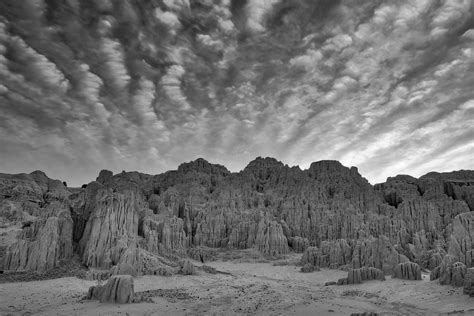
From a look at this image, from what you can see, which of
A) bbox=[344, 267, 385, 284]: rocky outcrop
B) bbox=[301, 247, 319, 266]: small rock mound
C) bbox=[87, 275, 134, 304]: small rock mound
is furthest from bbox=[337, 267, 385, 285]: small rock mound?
bbox=[87, 275, 134, 304]: small rock mound

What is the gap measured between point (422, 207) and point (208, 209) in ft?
145

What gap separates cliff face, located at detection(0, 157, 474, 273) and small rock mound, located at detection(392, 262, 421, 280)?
4.37 metres

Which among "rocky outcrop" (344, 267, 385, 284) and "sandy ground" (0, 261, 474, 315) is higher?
"rocky outcrop" (344, 267, 385, 284)

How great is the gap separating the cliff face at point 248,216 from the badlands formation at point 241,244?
0.69ft

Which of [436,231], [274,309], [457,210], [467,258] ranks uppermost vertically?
[457,210]

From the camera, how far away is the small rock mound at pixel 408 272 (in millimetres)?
32625

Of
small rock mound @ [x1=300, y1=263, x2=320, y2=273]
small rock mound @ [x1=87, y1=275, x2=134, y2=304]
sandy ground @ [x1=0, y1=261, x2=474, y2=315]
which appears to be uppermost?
small rock mound @ [x1=300, y1=263, x2=320, y2=273]

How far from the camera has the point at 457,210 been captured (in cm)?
7262

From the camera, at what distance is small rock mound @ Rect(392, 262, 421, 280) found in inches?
1284

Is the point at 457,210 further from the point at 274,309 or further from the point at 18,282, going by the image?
the point at 18,282

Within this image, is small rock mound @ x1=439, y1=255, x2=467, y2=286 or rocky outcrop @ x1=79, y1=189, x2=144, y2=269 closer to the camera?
small rock mound @ x1=439, y1=255, x2=467, y2=286

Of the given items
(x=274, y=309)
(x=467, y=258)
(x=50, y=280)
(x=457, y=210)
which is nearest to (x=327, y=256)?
(x=467, y=258)

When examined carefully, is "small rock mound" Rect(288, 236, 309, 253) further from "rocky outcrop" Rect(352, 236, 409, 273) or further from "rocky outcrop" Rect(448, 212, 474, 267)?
"rocky outcrop" Rect(448, 212, 474, 267)

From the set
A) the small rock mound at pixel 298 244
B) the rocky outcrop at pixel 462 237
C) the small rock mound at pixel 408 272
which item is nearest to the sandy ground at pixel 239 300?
the small rock mound at pixel 408 272
